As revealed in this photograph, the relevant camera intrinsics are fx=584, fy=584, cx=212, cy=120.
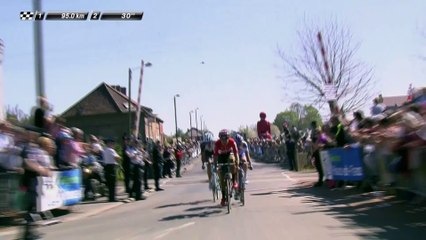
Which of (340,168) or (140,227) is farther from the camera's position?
(340,168)

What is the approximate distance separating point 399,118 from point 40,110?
312 inches

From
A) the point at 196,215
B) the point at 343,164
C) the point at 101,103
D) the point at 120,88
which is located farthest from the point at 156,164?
the point at 120,88

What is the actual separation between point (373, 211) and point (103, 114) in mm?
63207

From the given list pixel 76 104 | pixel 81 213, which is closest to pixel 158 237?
pixel 81 213

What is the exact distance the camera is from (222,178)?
45.0 feet

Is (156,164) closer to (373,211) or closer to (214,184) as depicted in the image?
→ (214,184)

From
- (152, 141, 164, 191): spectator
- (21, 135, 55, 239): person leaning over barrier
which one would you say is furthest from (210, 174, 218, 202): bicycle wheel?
(152, 141, 164, 191): spectator

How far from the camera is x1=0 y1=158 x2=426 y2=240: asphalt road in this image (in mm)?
9477

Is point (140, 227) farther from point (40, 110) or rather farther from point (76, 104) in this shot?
point (76, 104)

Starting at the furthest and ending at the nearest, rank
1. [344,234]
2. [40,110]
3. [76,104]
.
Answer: [76,104] → [40,110] → [344,234]

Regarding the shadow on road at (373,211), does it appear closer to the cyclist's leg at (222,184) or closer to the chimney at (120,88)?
the cyclist's leg at (222,184)

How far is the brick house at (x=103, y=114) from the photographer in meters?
71.9
